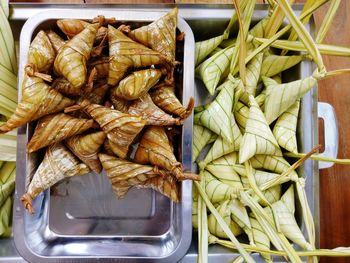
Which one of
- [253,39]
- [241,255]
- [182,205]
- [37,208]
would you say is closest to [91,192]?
[37,208]

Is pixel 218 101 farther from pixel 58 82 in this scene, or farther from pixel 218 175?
pixel 58 82

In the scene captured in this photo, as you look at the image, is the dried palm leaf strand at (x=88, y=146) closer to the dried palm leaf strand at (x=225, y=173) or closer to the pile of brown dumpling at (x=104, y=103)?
the pile of brown dumpling at (x=104, y=103)

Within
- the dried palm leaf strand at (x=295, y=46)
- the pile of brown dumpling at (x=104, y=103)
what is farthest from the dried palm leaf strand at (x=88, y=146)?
the dried palm leaf strand at (x=295, y=46)

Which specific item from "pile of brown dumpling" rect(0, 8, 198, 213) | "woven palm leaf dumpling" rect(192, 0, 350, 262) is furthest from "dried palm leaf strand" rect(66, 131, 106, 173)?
"woven palm leaf dumpling" rect(192, 0, 350, 262)

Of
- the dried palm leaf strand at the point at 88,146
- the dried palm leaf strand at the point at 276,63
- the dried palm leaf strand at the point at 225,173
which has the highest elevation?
the dried palm leaf strand at the point at 276,63

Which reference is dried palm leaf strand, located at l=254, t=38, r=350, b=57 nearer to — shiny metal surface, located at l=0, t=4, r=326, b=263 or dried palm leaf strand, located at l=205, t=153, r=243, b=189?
shiny metal surface, located at l=0, t=4, r=326, b=263

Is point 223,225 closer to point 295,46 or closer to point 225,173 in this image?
point 225,173
